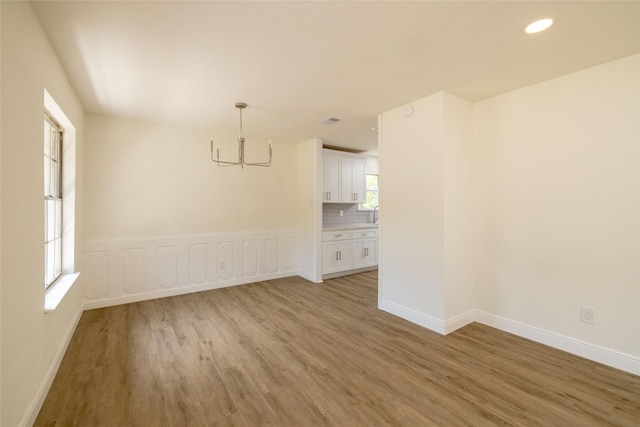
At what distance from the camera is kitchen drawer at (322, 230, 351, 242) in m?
5.09

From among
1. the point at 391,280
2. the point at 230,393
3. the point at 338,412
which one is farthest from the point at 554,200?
the point at 230,393

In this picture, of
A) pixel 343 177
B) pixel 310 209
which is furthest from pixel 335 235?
pixel 343 177

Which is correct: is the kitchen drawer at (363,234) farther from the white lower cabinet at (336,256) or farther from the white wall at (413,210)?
the white wall at (413,210)

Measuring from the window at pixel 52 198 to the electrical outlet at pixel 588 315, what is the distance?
4.80 metres

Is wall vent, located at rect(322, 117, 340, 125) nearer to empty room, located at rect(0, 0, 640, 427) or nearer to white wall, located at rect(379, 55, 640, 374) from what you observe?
empty room, located at rect(0, 0, 640, 427)

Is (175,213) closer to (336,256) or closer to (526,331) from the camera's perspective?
(336,256)

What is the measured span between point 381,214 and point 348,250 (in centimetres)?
192

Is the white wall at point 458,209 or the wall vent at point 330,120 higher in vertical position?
the wall vent at point 330,120

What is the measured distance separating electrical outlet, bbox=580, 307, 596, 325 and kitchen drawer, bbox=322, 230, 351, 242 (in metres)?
3.43

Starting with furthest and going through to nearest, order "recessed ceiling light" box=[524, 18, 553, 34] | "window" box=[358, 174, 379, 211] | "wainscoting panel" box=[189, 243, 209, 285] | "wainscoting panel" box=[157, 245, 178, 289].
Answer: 1. "window" box=[358, 174, 379, 211]
2. "wainscoting panel" box=[189, 243, 209, 285]
3. "wainscoting panel" box=[157, 245, 178, 289]
4. "recessed ceiling light" box=[524, 18, 553, 34]

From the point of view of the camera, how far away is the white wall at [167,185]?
3766mm

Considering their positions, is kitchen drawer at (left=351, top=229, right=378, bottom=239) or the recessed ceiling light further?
kitchen drawer at (left=351, top=229, right=378, bottom=239)

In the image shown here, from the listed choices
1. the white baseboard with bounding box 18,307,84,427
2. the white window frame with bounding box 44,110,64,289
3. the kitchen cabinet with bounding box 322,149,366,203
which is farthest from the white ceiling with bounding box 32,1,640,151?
the white baseboard with bounding box 18,307,84,427

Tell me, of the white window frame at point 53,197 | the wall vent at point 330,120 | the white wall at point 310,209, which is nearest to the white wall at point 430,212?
the wall vent at point 330,120
